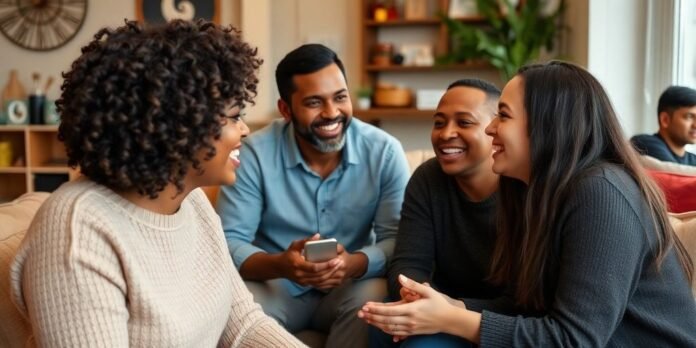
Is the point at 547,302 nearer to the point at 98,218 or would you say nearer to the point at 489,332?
the point at 489,332

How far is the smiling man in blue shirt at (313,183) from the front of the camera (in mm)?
2035

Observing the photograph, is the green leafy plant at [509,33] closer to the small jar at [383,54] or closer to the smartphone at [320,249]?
the small jar at [383,54]

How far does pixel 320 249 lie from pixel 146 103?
803 millimetres

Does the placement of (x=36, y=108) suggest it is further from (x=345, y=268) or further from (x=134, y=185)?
(x=134, y=185)

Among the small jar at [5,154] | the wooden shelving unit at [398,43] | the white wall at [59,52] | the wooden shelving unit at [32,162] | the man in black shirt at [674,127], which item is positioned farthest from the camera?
the white wall at [59,52]

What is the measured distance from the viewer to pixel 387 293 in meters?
1.85

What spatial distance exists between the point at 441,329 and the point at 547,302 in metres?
0.22

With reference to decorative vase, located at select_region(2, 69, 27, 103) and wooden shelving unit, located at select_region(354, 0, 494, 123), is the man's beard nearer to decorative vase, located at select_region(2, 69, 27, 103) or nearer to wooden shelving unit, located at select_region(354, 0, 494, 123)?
wooden shelving unit, located at select_region(354, 0, 494, 123)

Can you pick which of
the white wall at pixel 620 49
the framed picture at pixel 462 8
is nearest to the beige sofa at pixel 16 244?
the white wall at pixel 620 49

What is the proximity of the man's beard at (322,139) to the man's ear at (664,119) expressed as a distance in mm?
1799

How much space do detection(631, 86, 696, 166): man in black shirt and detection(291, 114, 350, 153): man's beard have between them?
159cm

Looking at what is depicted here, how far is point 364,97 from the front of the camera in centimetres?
443

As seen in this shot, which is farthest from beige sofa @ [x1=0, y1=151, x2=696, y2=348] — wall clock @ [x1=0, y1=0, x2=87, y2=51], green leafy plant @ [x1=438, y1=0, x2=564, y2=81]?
wall clock @ [x1=0, y1=0, x2=87, y2=51]

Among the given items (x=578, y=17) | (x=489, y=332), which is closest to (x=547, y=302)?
(x=489, y=332)
